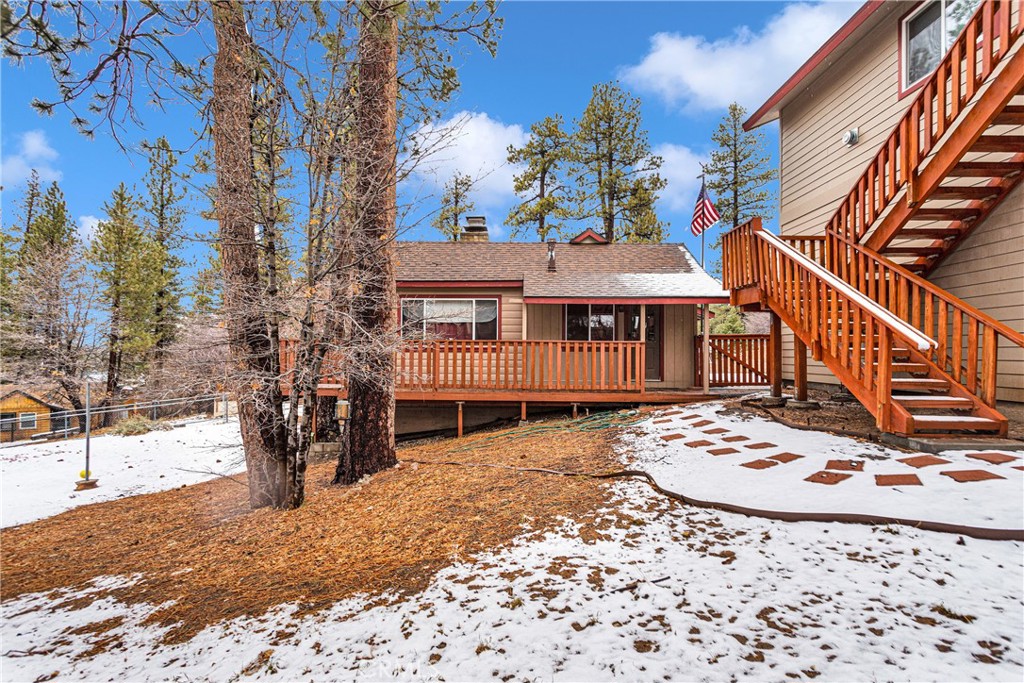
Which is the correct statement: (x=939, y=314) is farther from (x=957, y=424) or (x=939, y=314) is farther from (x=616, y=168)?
(x=616, y=168)

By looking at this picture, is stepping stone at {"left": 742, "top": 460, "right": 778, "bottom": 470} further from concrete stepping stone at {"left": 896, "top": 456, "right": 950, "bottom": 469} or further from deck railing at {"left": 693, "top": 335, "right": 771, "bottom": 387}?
deck railing at {"left": 693, "top": 335, "right": 771, "bottom": 387}

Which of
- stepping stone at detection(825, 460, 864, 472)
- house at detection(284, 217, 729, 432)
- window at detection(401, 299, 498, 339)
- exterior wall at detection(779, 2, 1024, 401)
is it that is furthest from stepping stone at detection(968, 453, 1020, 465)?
window at detection(401, 299, 498, 339)

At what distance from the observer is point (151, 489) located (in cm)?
668

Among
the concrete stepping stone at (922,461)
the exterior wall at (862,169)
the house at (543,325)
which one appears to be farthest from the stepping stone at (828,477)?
the house at (543,325)

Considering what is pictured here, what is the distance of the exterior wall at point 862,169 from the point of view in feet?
16.9

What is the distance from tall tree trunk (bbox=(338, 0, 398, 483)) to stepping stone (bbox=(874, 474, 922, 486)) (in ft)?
14.2

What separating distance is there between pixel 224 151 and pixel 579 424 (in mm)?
5857

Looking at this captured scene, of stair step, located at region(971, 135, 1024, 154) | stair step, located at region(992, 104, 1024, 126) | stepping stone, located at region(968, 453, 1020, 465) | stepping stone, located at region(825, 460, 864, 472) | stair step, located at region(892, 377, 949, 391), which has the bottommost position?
stepping stone, located at region(825, 460, 864, 472)

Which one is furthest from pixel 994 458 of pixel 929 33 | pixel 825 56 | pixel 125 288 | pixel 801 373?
pixel 125 288

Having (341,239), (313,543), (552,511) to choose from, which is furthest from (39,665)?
(341,239)

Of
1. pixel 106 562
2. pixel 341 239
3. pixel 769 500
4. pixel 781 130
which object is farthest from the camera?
pixel 781 130

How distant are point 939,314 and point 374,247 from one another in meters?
5.88

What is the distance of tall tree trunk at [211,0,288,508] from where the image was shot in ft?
13.4

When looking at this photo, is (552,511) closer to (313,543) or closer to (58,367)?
(313,543)
